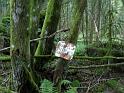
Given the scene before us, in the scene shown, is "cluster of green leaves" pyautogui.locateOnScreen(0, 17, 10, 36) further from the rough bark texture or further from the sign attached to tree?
the sign attached to tree

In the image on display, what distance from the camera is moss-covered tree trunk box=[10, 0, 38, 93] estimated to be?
4.12 m

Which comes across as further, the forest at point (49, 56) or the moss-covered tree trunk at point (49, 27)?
the moss-covered tree trunk at point (49, 27)

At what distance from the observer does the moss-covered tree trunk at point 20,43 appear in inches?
162

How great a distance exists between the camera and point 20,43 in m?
4.20

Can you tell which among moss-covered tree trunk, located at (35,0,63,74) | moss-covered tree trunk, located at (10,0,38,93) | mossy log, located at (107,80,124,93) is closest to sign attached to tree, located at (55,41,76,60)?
moss-covered tree trunk, located at (10,0,38,93)

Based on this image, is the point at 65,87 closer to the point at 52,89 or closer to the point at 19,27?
the point at 52,89

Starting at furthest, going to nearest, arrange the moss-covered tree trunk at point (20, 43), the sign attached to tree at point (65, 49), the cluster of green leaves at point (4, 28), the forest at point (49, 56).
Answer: the cluster of green leaves at point (4, 28) → the sign attached to tree at point (65, 49) → the forest at point (49, 56) → the moss-covered tree trunk at point (20, 43)

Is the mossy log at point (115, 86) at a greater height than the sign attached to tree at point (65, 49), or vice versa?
the sign attached to tree at point (65, 49)

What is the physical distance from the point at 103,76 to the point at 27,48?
262 centimetres

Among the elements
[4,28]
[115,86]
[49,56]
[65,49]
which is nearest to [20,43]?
[65,49]

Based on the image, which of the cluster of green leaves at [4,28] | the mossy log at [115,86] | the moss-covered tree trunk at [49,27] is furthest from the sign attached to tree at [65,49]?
the cluster of green leaves at [4,28]

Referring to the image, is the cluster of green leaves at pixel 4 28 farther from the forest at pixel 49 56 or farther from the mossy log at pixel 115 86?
the mossy log at pixel 115 86

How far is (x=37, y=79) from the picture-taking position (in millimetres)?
5055

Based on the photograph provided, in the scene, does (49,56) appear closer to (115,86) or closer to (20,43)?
(20,43)
